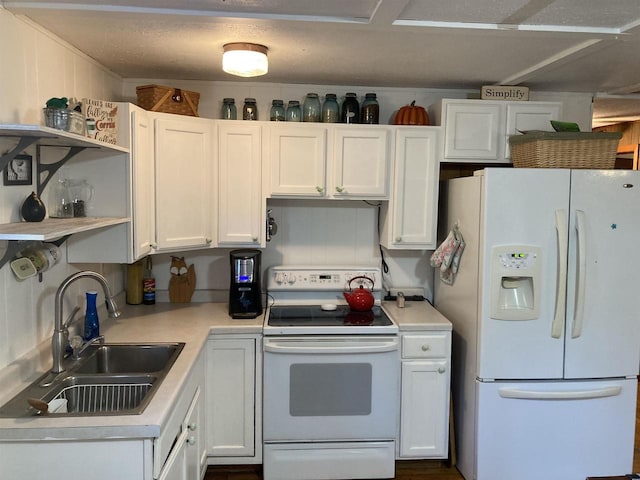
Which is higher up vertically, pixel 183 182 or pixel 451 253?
pixel 183 182

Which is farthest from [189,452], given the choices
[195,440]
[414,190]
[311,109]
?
[311,109]

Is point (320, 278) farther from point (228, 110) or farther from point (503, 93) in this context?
point (503, 93)

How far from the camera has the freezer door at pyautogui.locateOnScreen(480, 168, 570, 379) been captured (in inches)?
101

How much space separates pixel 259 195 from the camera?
2.94m

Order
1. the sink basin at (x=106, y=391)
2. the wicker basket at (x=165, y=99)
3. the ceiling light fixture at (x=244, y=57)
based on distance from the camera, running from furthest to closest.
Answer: the wicker basket at (x=165, y=99)
the ceiling light fixture at (x=244, y=57)
the sink basin at (x=106, y=391)

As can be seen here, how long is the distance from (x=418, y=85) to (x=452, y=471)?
2270mm

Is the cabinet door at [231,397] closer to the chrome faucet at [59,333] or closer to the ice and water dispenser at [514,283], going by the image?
the chrome faucet at [59,333]

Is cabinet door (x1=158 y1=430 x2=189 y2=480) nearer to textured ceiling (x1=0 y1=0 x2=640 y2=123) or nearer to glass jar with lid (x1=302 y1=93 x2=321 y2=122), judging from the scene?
textured ceiling (x1=0 y1=0 x2=640 y2=123)

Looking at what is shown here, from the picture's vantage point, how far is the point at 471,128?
3.01 metres

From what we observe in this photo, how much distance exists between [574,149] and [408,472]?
1956 mm

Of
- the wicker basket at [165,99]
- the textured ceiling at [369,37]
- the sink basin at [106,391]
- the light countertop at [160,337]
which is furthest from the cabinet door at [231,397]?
the textured ceiling at [369,37]

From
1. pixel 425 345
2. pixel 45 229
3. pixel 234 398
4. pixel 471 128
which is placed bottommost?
pixel 234 398

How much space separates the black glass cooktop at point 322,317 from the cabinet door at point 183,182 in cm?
59

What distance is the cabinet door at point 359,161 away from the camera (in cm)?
295
